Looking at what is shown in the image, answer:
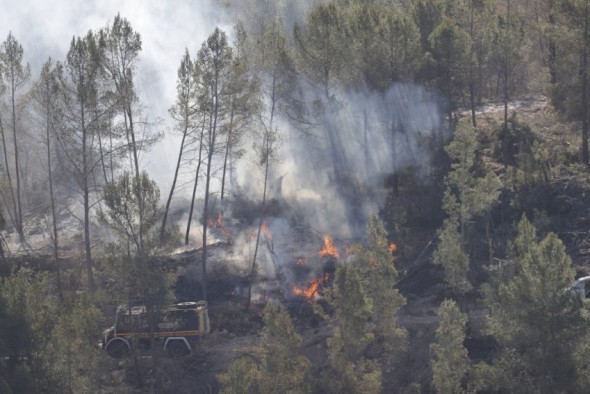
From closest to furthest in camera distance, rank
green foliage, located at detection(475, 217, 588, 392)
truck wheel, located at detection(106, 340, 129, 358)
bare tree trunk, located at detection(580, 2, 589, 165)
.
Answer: green foliage, located at detection(475, 217, 588, 392) < truck wheel, located at detection(106, 340, 129, 358) < bare tree trunk, located at detection(580, 2, 589, 165)

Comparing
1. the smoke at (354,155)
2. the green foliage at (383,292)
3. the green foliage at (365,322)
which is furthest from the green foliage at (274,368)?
the smoke at (354,155)

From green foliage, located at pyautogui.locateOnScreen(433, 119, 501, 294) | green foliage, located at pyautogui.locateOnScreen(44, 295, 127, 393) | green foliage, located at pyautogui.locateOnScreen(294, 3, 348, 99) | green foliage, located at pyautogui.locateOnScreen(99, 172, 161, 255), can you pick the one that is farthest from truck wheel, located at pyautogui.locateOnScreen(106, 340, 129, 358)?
green foliage, located at pyautogui.locateOnScreen(294, 3, 348, 99)

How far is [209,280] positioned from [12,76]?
55.1ft

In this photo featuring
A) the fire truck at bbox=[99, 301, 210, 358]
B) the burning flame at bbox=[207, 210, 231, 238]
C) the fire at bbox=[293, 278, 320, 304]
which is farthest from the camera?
the burning flame at bbox=[207, 210, 231, 238]

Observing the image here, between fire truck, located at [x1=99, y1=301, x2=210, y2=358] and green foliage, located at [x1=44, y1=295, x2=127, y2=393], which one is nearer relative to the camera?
green foliage, located at [x1=44, y1=295, x2=127, y2=393]

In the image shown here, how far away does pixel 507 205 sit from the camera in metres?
39.5

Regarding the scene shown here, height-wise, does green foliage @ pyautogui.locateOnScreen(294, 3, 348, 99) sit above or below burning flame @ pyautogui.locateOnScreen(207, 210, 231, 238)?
above

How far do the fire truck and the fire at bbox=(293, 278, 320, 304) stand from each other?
481 centimetres

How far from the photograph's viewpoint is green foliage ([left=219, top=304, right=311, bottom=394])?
27219 millimetres

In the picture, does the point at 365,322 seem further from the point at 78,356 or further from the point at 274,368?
the point at 78,356

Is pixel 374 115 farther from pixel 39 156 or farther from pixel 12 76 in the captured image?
pixel 39 156

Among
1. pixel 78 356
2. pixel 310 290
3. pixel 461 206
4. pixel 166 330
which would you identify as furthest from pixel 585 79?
pixel 78 356

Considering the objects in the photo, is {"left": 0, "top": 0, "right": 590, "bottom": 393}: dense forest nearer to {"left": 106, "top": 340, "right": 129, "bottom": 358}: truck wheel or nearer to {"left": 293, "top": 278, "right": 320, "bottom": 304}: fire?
A: {"left": 293, "top": 278, "right": 320, "bottom": 304}: fire

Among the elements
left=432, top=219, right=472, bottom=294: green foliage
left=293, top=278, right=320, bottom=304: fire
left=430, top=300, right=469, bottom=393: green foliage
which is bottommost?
left=430, top=300, right=469, bottom=393: green foliage
